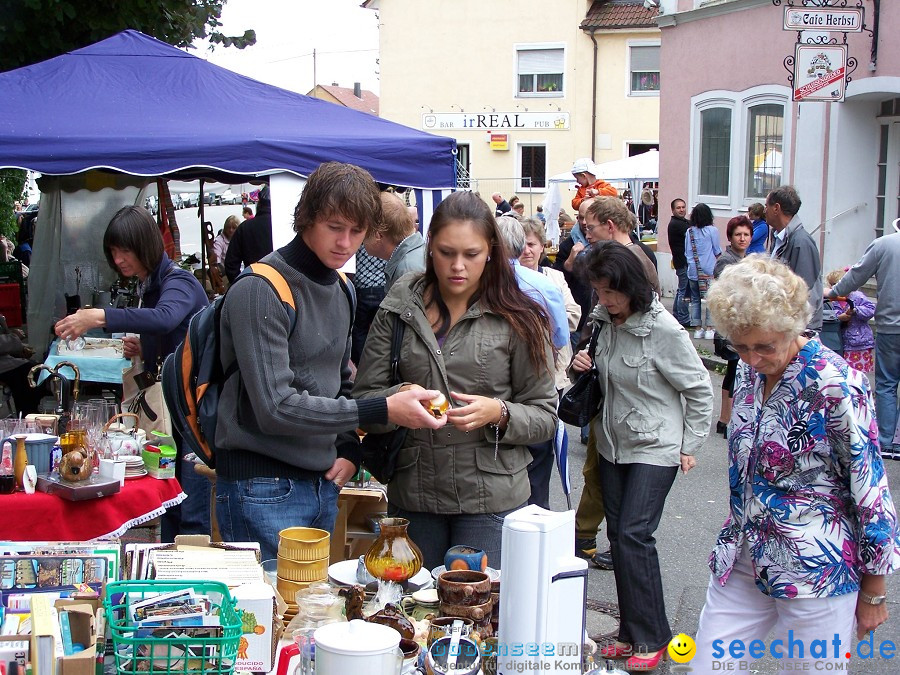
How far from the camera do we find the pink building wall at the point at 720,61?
1150cm

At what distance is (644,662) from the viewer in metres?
3.89

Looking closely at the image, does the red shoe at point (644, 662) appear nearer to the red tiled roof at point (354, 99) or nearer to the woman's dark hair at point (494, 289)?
the woman's dark hair at point (494, 289)

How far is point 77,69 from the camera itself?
7543 millimetres

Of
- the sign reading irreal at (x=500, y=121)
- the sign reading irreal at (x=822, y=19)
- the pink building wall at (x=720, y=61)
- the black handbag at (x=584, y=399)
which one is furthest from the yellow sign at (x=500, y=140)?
the black handbag at (x=584, y=399)

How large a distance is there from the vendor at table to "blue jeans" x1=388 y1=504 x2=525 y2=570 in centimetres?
180

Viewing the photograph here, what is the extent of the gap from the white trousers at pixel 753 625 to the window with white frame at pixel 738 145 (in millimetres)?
11766

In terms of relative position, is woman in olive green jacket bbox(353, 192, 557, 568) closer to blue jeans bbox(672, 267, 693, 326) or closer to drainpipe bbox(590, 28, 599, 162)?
blue jeans bbox(672, 267, 693, 326)

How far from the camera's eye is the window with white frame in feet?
45.6

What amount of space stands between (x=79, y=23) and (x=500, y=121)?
20138mm

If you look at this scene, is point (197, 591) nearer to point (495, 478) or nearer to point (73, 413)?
point (495, 478)

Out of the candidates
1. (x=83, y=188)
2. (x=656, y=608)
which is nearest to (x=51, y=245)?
(x=83, y=188)

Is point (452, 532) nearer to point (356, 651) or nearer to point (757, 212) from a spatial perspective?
point (356, 651)

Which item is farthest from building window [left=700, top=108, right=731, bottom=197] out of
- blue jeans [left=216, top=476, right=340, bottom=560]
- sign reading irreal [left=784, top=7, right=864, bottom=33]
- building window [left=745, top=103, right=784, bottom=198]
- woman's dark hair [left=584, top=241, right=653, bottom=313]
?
blue jeans [left=216, top=476, right=340, bottom=560]

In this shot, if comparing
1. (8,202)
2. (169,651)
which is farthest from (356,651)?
(8,202)
